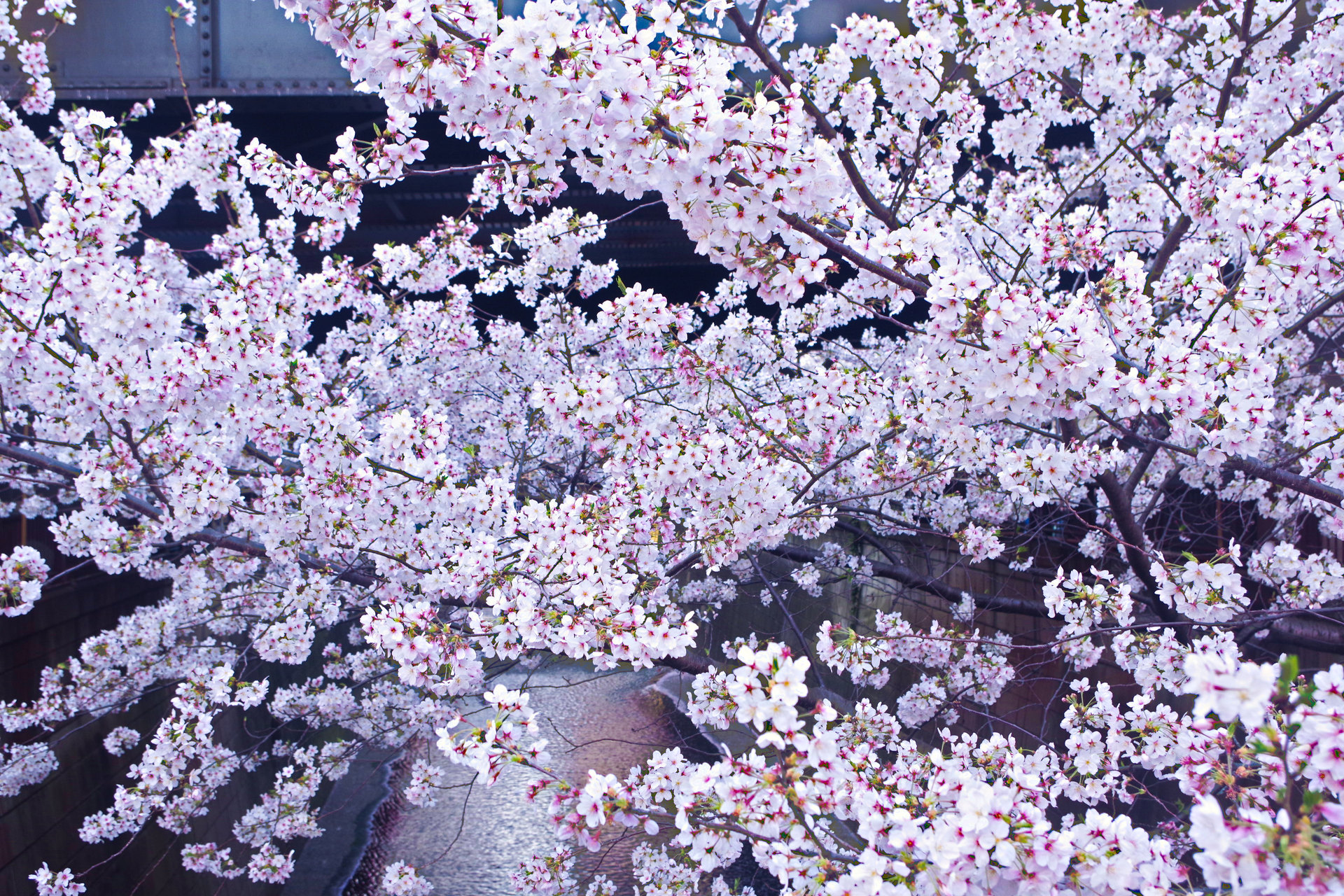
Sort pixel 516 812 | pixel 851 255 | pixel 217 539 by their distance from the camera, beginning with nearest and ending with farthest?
pixel 851 255
pixel 217 539
pixel 516 812

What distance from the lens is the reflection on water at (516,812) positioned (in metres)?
9.81

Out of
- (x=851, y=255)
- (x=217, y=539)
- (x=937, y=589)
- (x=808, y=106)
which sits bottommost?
(x=217, y=539)

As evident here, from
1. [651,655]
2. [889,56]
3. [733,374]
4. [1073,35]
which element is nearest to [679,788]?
[651,655]

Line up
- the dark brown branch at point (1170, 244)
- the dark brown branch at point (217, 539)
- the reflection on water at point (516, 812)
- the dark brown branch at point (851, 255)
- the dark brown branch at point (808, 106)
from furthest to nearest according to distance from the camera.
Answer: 1. the reflection on water at point (516, 812)
2. the dark brown branch at point (1170, 244)
3. the dark brown branch at point (217, 539)
4. the dark brown branch at point (808, 106)
5. the dark brown branch at point (851, 255)

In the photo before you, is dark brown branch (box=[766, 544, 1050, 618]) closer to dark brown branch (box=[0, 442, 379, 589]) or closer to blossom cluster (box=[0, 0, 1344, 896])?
blossom cluster (box=[0, 0, 1344, 896])

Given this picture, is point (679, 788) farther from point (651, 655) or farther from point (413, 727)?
point (413, 727)

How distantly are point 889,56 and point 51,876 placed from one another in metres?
7.10

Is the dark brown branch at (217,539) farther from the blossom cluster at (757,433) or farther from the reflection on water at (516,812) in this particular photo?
the reflection on water at (516,812)

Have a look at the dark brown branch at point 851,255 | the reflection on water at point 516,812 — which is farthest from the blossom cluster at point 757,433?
the reflection on water at point 516,812

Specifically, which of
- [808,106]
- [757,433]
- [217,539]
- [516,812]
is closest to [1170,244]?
[808,106]

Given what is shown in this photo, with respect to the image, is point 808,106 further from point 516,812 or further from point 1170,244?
point 516,812

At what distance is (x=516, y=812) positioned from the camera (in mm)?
12078

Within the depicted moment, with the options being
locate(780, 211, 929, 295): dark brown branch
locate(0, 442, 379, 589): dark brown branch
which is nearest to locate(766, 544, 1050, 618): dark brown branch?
locate(0, 442, 379, 589): dark brown branch

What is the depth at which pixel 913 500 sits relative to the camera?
316 inches
